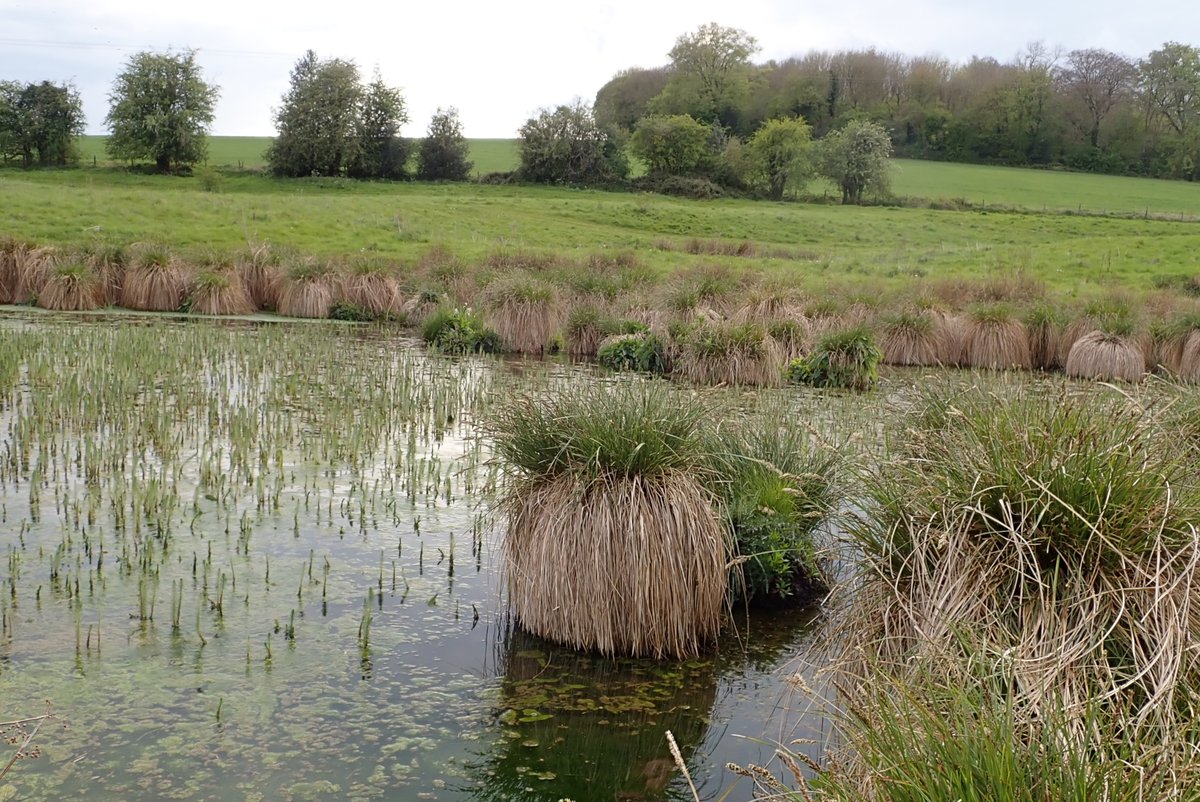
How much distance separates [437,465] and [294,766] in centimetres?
593

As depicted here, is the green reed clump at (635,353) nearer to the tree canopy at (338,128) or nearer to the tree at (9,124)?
the tree canopy at (338,128)

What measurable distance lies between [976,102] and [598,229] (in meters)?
59.2

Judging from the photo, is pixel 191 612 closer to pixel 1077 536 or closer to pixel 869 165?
pixel 1077 536

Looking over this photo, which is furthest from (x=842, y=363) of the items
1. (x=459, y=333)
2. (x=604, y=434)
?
(x=604, y=434)

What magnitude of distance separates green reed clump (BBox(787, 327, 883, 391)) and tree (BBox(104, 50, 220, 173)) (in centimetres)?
5582

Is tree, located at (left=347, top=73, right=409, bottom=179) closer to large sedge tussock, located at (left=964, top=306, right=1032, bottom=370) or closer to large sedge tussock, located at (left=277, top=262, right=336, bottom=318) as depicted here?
large sedge tussock, located at (left=277, top=262, right=336, bottom=318)

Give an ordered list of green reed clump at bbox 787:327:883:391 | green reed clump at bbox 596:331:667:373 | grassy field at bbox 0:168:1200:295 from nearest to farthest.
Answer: green reed clump at bbox 787:327:883:391
green reed clump at bbox 596:331:667:373
grassy field at bbox 0:168:1200:295

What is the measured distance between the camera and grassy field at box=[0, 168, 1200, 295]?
33719 mm

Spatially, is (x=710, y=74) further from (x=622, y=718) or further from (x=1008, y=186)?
(x=622, y=718)

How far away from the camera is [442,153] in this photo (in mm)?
67062

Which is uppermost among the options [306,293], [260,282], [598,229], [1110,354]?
[598,229]

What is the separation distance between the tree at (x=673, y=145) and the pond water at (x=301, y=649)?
6344 centimetres

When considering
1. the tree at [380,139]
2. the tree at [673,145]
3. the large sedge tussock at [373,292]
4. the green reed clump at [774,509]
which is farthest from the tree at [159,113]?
the green reed clump at [774,509]

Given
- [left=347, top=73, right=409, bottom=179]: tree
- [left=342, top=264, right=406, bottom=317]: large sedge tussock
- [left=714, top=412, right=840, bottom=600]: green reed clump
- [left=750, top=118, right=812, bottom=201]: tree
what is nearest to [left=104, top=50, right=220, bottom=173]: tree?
[left=347, top=73, right=409, bottom=179]: tree
